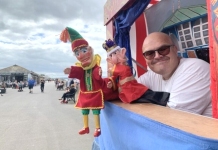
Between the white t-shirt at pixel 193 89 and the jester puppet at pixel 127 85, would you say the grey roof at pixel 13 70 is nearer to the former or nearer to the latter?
the jester puppet at pixel 127 85

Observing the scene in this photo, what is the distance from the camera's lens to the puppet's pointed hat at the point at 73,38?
2262 millimetres

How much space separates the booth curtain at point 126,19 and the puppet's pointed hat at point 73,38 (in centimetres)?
66

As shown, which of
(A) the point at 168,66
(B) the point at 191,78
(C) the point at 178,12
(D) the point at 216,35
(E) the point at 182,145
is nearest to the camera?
(E) the point at 182,145

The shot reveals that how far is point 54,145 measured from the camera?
13.0 feet

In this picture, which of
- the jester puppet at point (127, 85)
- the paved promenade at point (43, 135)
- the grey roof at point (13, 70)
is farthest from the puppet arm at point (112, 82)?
the grey roof at point (13, 70)

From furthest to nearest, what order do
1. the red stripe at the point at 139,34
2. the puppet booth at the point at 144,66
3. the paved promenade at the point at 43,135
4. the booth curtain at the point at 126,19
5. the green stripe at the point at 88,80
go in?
the paved promenade at the point at 43,135, the red stripe at the point at 139,34, the booth curtain at the point at 126,19, the green stripe at the point at 88,80, the puppet booth at the point at 144,66

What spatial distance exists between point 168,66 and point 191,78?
0.33m

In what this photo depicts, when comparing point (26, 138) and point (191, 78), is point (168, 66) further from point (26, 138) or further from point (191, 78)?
point (26, 138)

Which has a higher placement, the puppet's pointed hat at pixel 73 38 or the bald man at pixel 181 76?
the puppet's pointed hat at pixel 73 38

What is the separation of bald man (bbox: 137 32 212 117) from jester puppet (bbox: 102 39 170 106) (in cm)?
15

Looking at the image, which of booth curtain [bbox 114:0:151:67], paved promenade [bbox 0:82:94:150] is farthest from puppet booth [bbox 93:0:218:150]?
paved promenade [bbox 0:82:94:150]

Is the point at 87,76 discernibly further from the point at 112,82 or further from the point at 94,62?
the point at 112,82

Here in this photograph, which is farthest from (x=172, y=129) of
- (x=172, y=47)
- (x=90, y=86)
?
(x=90, y=86)

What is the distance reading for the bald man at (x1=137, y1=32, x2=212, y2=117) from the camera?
1516mm
